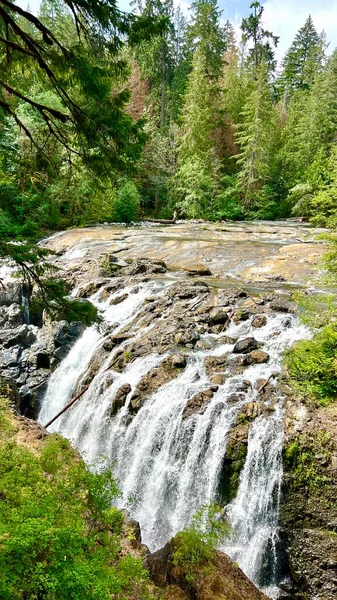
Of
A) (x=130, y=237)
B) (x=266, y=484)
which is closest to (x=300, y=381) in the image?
(x=266, y=484)

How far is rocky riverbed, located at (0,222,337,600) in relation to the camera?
6.55 m

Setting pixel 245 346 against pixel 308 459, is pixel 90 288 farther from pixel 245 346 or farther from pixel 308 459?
pixel 308 459

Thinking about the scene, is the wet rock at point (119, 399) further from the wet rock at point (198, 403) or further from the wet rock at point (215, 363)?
the wet rock at point (215, 363)

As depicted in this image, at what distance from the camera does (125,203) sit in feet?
89.9

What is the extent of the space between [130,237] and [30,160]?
53.2 ft

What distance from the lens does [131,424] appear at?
28.5ft

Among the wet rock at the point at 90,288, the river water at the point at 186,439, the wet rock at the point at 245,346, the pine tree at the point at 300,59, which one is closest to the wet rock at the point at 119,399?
the river water at the point at 186,439

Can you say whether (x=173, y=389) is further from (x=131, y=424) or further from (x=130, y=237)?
(x=130, y=237)

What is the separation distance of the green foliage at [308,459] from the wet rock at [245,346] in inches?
108

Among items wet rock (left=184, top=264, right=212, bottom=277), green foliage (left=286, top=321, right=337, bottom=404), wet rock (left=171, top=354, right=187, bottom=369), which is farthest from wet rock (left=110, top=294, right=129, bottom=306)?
green foliage (left=286, top=321, right=337, bottom=404)

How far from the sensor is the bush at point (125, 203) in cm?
2694

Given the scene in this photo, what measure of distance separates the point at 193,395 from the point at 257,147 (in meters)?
28.6

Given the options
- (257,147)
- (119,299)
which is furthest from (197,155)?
(119,299)

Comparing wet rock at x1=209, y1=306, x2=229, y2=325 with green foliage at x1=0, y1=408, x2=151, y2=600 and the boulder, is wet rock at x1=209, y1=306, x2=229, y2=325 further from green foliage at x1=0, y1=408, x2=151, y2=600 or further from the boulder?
the boulder
